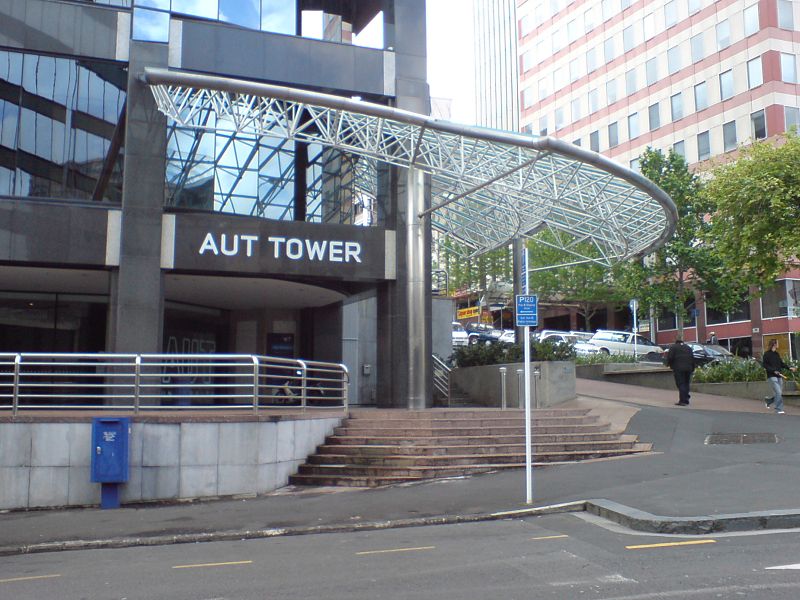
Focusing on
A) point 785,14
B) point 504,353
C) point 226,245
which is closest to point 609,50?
point 785,14

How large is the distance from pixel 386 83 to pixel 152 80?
19.4ft

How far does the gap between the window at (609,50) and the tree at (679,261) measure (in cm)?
2308

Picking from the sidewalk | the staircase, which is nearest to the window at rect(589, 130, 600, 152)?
the staircase

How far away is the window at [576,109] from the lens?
6538cm

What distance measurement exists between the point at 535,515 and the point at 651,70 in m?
54.1

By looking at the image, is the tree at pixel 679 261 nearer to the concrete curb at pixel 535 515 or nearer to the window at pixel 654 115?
the window at pixel 654 115

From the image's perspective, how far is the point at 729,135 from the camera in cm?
5072

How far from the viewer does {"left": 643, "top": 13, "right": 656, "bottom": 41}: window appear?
2283 inches

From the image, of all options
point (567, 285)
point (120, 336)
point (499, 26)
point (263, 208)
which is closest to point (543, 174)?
point (263, 208)

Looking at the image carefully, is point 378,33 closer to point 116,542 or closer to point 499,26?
point 116,542

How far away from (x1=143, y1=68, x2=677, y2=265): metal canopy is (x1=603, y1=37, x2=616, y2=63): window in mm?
43121

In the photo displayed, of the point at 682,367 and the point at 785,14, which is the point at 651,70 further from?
the point at 682,367

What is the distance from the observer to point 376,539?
8914mm

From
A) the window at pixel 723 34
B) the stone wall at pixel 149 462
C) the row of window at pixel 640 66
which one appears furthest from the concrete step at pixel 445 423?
the window at pixel 723 34
